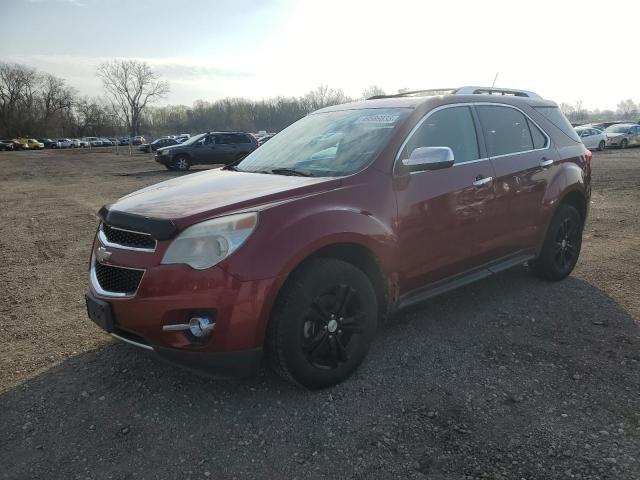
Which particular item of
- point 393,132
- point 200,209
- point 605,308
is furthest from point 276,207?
point 605,308

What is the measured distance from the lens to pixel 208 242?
260 cm

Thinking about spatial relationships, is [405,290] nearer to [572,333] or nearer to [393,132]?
[393,132]

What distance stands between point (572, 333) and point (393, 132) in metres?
2.11

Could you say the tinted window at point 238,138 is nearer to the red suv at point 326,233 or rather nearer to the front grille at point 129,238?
the red suv at point 326,233

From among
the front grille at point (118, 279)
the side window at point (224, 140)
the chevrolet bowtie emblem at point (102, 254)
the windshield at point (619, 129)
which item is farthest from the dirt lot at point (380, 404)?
the windshield at point (619, 129)

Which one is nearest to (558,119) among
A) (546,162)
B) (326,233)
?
(546,162)

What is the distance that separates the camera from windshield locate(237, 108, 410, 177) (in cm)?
336

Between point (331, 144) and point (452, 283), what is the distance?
143cm

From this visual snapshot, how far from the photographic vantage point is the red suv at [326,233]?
259 centimetres

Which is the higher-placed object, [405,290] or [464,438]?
[405,290]

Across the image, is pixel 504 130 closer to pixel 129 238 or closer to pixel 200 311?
pixel 200 311

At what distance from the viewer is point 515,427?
2654 mm

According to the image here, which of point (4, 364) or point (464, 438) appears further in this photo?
point (4, 364)

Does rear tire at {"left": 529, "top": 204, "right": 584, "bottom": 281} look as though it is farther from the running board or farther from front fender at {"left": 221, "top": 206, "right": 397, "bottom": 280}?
front fender at {"left": 221, "top": 206, "right": 397, "bottom": 280}
